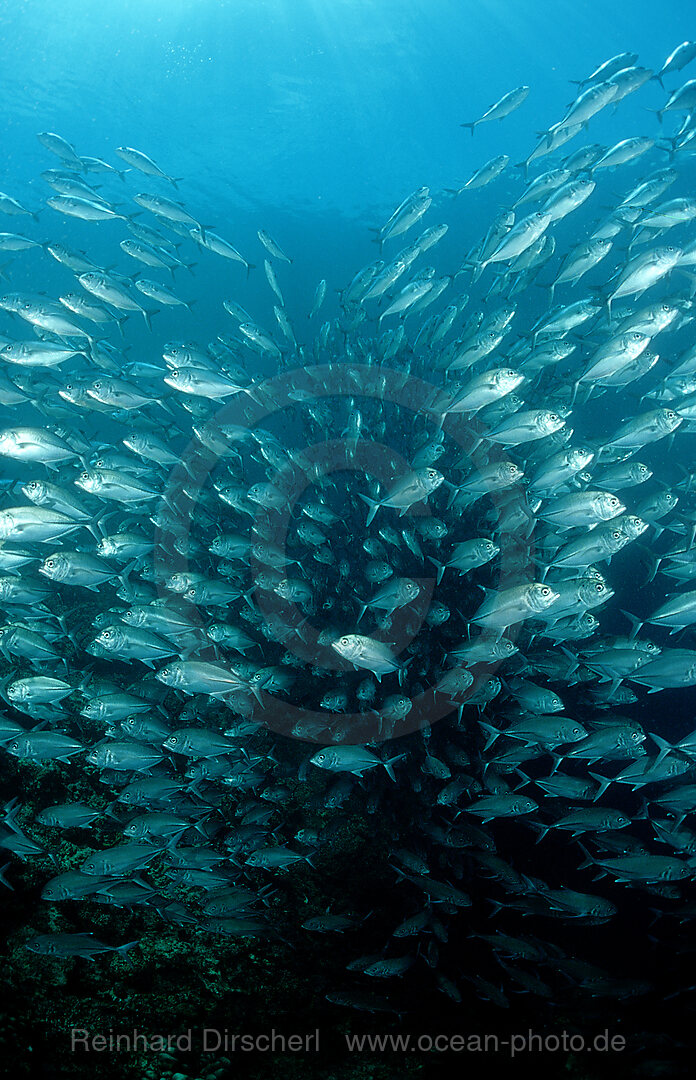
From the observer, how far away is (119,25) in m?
17.7

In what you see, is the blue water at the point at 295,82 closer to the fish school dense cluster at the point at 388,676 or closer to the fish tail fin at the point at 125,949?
the fish school dense cluster at the point at 388,676

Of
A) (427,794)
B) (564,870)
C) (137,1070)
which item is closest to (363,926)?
(427,794)

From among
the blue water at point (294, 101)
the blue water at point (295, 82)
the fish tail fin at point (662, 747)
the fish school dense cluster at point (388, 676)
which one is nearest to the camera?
the fish tail fin at point (662, 747)

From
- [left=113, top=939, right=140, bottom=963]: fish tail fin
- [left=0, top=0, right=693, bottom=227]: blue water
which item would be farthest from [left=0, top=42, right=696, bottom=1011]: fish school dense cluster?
[left=0, top=0, right=693, bottom=227]: blue water

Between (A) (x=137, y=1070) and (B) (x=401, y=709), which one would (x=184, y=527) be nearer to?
(B) (x=401, y=709)

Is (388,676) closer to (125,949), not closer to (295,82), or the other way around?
(125,949)

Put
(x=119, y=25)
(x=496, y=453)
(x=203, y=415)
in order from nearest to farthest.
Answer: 1. (x=496, y=453)
2. (x=203, y=415)
3. (x=119, y=25)

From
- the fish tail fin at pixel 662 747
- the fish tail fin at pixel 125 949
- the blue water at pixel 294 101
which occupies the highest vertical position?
the blue water at pixel 294 101

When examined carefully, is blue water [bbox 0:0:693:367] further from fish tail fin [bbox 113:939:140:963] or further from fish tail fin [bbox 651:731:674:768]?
fish tail fin [bbox 113:939:140:963]

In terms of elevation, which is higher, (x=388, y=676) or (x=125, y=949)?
(x=388, y=676)

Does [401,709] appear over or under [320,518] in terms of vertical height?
under

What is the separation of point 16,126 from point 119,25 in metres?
5.87

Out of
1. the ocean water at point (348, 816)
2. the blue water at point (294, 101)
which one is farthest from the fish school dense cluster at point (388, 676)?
A: the blue water at point (294, 101)

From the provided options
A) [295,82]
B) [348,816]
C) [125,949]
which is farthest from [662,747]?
[295,82]
